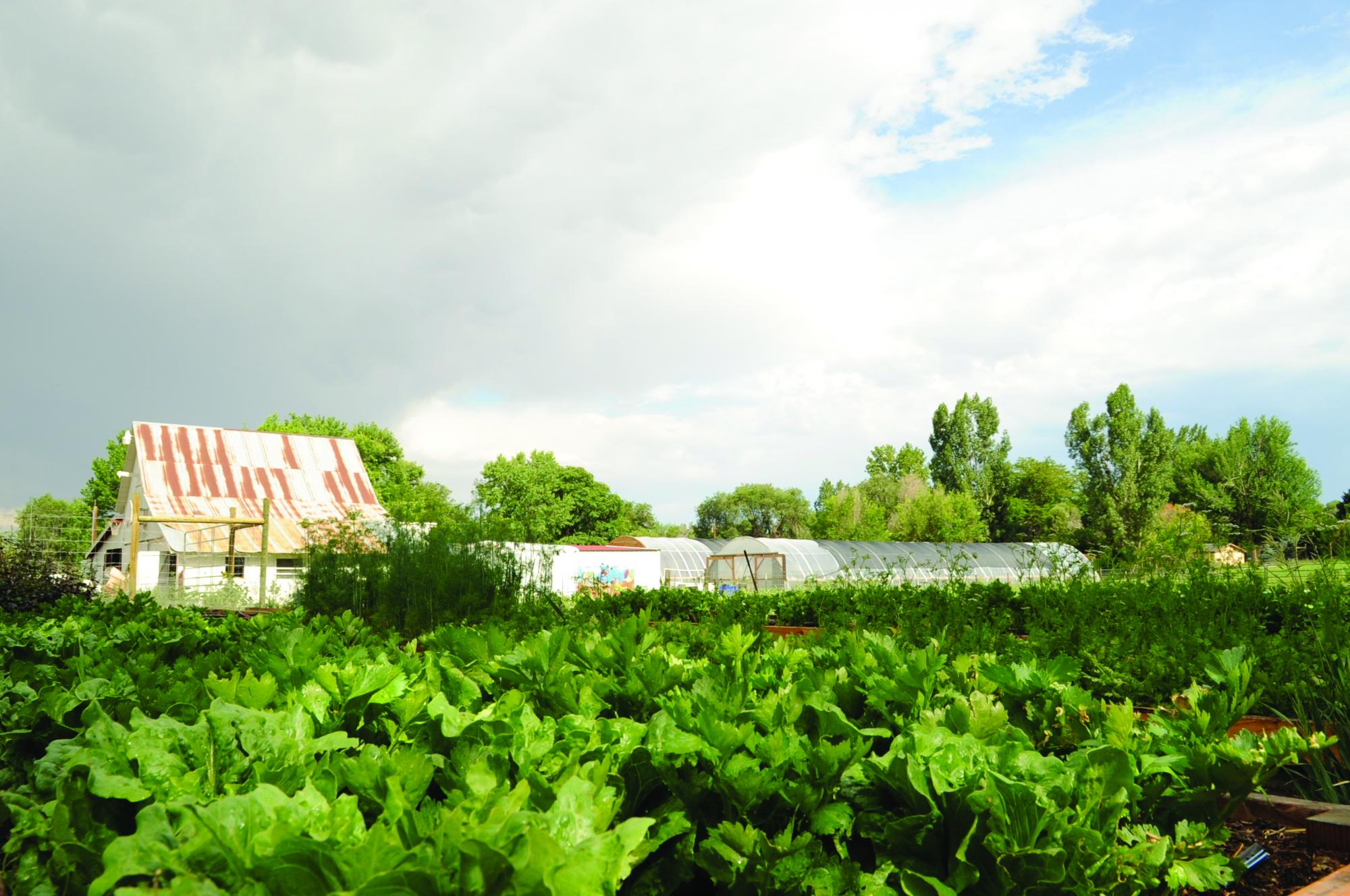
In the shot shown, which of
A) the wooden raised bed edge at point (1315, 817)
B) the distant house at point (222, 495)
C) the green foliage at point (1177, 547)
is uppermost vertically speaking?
the distant house at point (222, 495)

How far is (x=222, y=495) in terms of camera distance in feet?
88.9

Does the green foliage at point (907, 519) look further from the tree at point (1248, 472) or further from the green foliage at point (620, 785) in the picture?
the green foliage at point (620, 785)

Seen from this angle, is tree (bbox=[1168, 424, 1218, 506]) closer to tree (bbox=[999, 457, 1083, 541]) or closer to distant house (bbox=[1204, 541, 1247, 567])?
tree (bbox=[999, 457, 1083, 541])

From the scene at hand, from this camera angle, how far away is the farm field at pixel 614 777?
1193mm

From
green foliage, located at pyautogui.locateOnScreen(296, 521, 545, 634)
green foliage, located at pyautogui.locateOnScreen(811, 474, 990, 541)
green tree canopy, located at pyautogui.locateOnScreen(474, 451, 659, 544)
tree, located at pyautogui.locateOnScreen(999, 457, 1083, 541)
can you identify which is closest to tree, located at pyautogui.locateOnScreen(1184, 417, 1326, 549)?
tree, located at pyautogui.locateOnScreen(999, 457, 1083, 541)

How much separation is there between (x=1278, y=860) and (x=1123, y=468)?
50.4 metres

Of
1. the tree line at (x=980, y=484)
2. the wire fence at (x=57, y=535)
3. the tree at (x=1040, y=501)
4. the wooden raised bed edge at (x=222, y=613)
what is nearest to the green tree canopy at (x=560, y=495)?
the tree line at (x=980, y=484)

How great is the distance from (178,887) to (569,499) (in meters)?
60.9

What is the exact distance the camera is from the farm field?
3.92 feet

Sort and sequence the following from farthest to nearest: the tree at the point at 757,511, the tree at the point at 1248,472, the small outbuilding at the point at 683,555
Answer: the tree at the point at 757,511
the tree at the point at 1248,472
the small outbuilding at the point at 683,555

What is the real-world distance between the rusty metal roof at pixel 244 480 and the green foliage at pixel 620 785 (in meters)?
23.3

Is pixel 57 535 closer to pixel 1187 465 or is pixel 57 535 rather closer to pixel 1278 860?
pixel 1278 860

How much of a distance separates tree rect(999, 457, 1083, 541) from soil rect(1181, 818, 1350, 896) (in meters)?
57.2

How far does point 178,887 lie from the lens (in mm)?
1089
